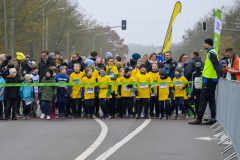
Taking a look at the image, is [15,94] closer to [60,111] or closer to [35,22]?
[60,111]

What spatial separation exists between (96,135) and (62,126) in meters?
2.06

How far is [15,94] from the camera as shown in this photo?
46.1 ft

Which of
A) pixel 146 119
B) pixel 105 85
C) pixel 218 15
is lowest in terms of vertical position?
pixel 146 119

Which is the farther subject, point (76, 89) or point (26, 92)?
point (76, 89)

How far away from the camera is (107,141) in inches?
369

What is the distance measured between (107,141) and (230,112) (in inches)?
96.5

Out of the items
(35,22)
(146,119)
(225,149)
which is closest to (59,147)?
(225,149)

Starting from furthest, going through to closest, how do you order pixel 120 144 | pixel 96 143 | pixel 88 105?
pixel 88 105 < pixel 96 143 < pixel 120 144

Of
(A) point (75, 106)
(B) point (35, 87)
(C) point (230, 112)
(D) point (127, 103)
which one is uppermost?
(B) point (35, 87)

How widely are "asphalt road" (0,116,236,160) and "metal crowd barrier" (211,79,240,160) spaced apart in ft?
0.99

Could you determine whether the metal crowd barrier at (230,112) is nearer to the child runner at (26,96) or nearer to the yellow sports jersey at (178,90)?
the yellow sports jersey at (178,90)

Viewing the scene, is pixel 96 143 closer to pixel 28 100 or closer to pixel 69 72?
pixel 28 100

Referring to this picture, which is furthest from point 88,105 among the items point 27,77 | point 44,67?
point 44,67

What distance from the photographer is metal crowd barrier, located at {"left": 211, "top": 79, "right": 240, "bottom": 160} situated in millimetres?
7567
